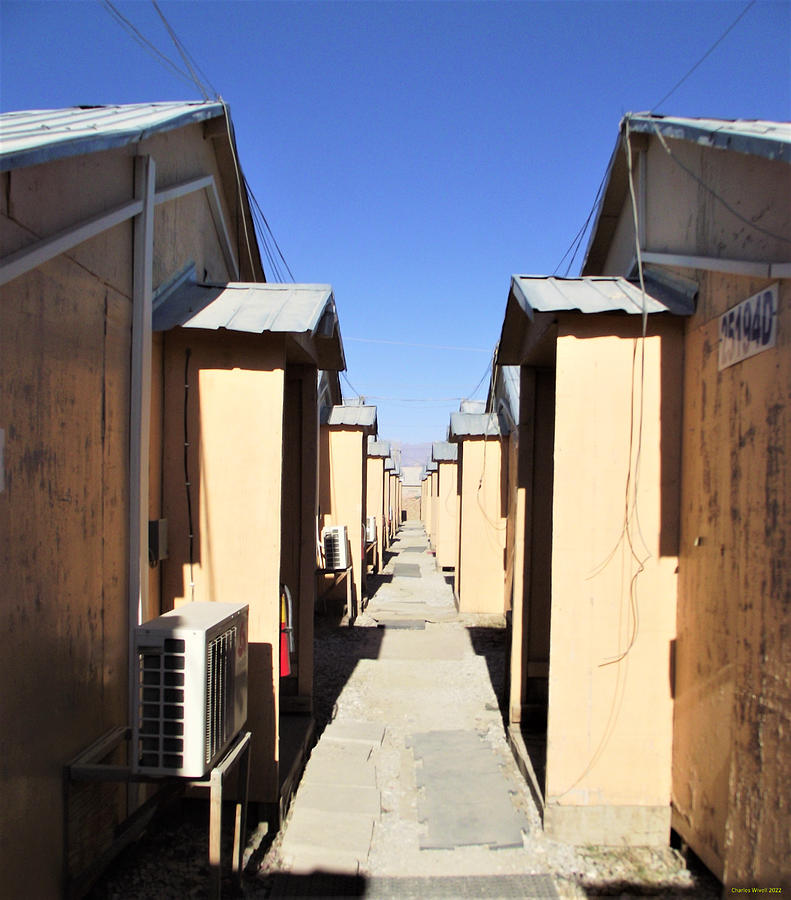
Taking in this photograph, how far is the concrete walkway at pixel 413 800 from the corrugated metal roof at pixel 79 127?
3766 millimetres

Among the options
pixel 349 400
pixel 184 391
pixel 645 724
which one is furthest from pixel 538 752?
pixel 349 400

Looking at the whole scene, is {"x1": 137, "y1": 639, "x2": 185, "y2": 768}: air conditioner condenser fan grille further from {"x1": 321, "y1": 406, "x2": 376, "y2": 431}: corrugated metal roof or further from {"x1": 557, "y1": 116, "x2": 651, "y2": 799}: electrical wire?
{"x1": 321, "y1": 406, "x2": 376, "y2": 431}: corrugated metal roof

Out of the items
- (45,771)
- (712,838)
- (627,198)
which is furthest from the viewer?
(627,198)

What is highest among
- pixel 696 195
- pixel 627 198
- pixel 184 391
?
pixel 627 198

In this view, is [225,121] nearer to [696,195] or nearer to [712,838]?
[696,195]

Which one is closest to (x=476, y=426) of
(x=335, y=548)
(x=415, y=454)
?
(x=335, y=548)

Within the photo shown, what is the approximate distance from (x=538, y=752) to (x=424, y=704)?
166 cm

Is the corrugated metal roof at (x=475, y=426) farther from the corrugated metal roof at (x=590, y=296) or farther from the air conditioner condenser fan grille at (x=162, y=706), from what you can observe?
the air conditioner condenser fan grille at (x=162, y=706)

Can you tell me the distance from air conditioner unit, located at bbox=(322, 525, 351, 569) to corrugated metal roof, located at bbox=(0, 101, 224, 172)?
6.64 m

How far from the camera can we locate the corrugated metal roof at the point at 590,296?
13.1ft

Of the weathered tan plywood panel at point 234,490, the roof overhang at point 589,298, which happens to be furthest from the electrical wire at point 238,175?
the roof overhang at point 589,298

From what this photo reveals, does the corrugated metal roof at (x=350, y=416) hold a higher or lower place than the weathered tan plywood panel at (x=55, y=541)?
higher

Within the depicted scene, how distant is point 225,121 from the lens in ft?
18.0

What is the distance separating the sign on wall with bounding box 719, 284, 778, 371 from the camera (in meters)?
3.04
